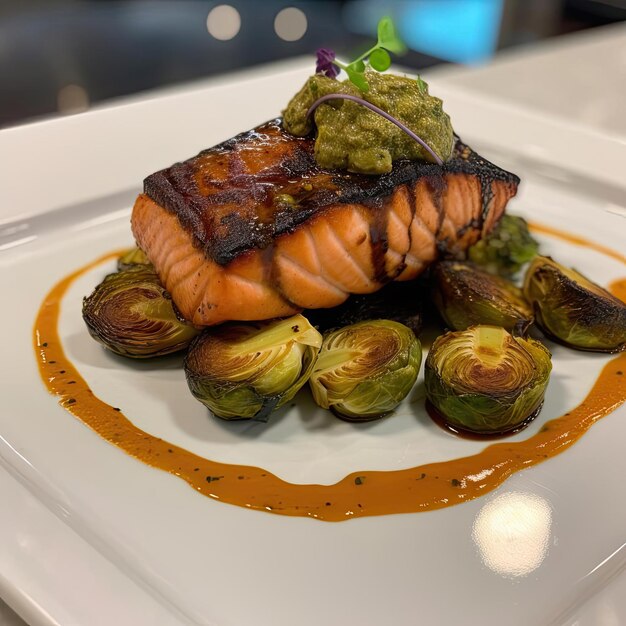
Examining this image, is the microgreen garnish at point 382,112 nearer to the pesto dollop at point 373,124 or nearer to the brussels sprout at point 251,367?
the pesto dollop at point 373,124

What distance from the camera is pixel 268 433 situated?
2.73 metres

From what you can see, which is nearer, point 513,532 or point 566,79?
point 513,532

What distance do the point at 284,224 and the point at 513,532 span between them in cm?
140

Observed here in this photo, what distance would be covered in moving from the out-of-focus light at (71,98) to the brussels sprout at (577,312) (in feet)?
16.9

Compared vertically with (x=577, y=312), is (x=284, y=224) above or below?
above

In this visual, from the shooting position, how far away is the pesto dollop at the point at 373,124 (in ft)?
9.78

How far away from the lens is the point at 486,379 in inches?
104

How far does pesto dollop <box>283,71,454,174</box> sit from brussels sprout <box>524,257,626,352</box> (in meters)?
0.76

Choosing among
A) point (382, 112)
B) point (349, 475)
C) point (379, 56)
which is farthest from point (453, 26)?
point (349, 475)

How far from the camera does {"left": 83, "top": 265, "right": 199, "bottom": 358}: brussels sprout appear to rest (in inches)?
116

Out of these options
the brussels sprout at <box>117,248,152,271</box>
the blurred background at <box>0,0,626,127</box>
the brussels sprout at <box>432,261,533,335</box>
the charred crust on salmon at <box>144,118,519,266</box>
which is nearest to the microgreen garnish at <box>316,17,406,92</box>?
the charred crust on salmon at <box>144,118,519,266</box>

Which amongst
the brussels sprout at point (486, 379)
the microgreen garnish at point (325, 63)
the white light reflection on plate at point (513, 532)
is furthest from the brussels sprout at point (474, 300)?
the microgreen garnish at point (325, 63)

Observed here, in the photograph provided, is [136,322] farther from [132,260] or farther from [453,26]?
[453,26]

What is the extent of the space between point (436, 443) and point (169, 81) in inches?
250
